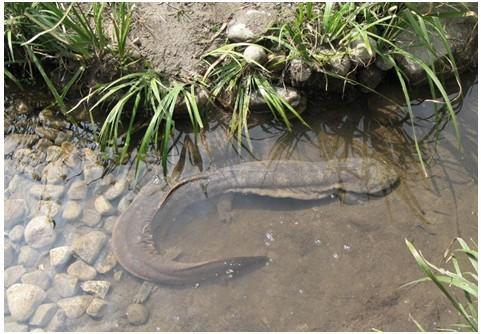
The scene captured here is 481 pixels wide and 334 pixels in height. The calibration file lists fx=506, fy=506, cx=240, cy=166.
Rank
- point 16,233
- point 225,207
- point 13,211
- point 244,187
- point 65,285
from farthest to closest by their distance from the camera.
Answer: point 244,187
point 225,207
point 13,211
point 16,233
point 65,285

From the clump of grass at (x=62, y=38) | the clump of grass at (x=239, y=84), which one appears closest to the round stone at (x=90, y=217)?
the clump of grass at (x=62, y=38)

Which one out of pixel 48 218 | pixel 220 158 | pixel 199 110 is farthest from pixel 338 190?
pixel 48 218

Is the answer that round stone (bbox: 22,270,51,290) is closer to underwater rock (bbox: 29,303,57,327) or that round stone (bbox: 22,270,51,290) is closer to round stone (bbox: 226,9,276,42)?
underwater rock (bbox: 29,303,57,327)

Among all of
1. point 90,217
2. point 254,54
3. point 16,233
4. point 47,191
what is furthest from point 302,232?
point 16,233

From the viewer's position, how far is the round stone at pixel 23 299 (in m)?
3.66

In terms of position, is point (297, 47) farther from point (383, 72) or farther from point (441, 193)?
point (441, 193)

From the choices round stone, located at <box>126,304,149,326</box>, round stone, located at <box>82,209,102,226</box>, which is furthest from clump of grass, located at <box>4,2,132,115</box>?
round stone, located at <box>126,304,149,326</box>

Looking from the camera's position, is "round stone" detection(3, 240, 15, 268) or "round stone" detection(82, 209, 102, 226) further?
"round stone" detection(82, 209, 102, 226)

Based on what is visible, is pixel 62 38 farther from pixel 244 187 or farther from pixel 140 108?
pixel 244 187

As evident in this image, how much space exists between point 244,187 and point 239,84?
0.92 meters

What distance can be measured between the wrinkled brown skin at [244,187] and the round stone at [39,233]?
511mm

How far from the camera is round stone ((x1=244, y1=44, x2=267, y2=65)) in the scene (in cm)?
444

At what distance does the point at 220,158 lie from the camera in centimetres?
459

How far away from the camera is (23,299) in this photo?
3.70m
